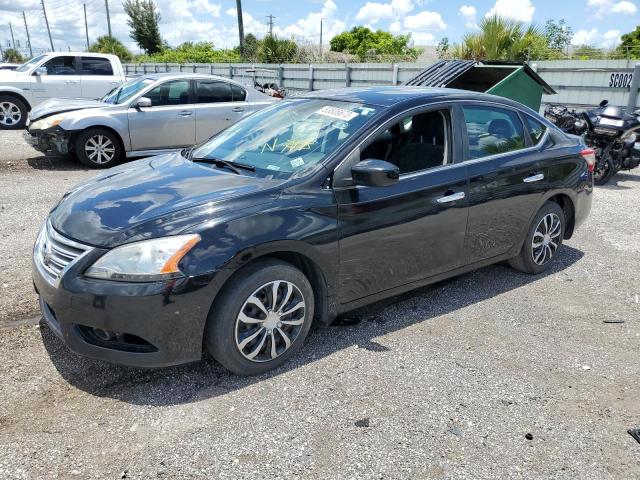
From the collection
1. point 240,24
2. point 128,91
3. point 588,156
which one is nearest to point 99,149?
point 128,91

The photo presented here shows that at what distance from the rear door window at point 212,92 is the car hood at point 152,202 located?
20.6 ft

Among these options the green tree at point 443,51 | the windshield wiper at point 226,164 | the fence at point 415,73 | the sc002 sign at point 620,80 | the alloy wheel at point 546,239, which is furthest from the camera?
the green tree at point 443,51

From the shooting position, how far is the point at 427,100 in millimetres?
4059

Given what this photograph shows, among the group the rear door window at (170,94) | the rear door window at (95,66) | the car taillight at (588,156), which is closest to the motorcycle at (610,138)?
the car taillight at (588,156)

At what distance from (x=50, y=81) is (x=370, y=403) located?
510 inches

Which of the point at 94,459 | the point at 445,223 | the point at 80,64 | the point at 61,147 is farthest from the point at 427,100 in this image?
the point at 80,64

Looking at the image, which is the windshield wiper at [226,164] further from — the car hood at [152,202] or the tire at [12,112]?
the tire at [12,112]

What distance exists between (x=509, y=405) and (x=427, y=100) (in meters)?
2.19

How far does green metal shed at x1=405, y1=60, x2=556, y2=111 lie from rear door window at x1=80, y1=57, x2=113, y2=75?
8106 millimetres

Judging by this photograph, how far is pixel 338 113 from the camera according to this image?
393 centimetres

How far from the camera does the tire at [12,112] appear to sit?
1304 centimetres

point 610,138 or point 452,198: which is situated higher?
point 452,198

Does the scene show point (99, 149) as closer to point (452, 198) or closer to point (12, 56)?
point (452, 198)

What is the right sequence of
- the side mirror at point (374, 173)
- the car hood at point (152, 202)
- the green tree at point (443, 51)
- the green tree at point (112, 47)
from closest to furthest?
the car hood at point (152, 202), the side mirror at point (374, 173), the green tree at point (443, 51), the green tree at point (112, 47)
